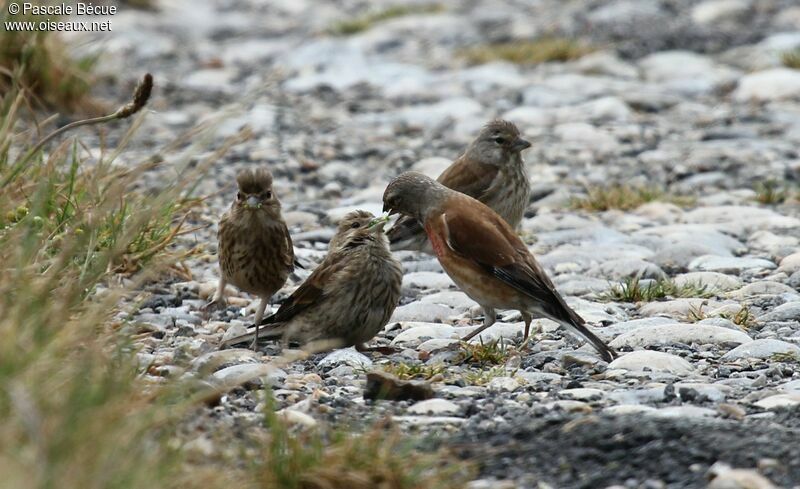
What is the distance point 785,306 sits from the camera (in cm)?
678

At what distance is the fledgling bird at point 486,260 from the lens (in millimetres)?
6332

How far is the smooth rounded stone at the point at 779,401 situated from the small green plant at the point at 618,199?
455cm

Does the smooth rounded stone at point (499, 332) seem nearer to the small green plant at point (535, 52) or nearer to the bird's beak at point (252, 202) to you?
the bird's beak at point (252, 202)

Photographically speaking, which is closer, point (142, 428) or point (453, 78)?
point (142, 428)

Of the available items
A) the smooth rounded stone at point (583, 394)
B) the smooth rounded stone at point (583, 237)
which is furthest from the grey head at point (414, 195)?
the smooth rounded stone at point (583, 394)

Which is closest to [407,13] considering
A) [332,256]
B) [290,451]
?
[332,256]

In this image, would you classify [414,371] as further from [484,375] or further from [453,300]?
[453,300]

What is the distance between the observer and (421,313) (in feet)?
23.9

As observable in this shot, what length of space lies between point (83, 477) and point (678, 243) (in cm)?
563

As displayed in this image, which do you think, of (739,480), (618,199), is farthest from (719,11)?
(739,480)

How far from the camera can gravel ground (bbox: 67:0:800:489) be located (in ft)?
15.7

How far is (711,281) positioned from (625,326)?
1.10 meters

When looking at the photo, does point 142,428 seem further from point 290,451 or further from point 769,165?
point 769,165

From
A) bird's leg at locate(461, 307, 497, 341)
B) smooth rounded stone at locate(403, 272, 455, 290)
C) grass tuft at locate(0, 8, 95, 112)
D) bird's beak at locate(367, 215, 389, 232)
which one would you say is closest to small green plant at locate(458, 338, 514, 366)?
bird's leg at locate(461, 307, 497, 341)
